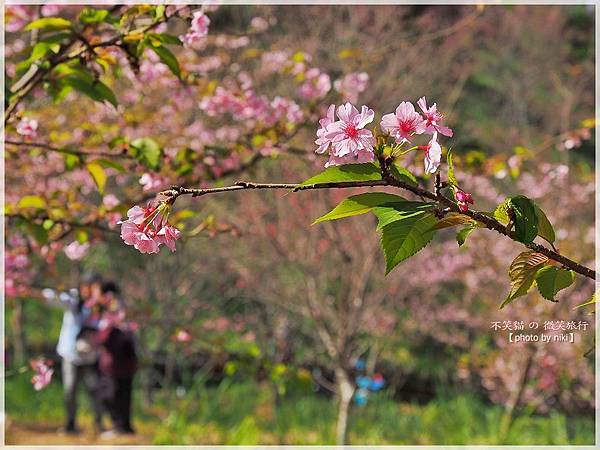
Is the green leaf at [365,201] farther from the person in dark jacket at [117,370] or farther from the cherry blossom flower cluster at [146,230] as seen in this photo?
the person in dark jacket at [117,370]

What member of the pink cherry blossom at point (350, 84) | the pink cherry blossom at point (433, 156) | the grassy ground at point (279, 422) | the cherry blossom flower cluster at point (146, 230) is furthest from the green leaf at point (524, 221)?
the grassy ground at point (279, 422)

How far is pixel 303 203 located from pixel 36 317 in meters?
5.94

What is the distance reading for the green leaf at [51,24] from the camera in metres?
1.63

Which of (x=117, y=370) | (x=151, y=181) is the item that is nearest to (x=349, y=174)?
(x=151, y=181)

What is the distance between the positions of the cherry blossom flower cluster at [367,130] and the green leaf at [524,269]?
19 centimetres

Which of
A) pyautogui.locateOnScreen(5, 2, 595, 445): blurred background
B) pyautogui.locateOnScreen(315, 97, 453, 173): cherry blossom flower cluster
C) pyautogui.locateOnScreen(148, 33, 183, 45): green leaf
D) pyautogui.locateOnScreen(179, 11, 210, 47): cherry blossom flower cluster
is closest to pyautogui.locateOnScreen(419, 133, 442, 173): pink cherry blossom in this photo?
pyautogui.locateOnScreen(315, 97, 453, 173): cherry blossom flower cluster

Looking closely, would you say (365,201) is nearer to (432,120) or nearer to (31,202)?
(432,120)

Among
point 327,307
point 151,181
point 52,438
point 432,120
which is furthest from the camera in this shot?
point 52,438

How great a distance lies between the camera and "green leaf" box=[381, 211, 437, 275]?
93cm

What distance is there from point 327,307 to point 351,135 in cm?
414

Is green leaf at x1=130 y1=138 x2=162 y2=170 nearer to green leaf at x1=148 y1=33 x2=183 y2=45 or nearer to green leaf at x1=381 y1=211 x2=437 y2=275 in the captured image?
green leaf at x1=148 y1=33 x2=183 y2=45

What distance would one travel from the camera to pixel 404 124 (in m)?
1.00

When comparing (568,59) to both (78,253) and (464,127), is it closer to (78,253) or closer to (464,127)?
(464,127)

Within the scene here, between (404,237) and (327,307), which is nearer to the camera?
(404,237)
